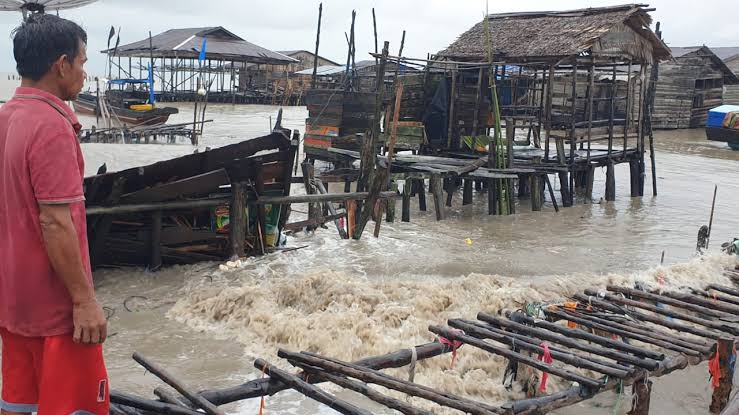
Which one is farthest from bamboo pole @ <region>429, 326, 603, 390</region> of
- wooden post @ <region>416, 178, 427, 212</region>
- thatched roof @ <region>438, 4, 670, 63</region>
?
thatched roof @ <region>438, 4, 670, 63</region>

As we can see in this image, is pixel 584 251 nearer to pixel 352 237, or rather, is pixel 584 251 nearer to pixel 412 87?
pixel 352 237

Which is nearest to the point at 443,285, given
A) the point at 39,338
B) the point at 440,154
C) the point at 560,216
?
the point at 39,338

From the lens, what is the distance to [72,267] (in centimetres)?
240

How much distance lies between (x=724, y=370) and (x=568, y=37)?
34.3 ft

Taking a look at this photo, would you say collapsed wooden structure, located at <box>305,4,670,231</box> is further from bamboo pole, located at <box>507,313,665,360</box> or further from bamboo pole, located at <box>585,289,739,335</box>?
bamboo pole, located at <box>507,313,665,360</box>

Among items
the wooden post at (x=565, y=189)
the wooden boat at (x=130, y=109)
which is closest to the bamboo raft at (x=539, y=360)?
the wooden post at (x=565, y=189)

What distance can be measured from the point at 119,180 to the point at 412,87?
9452 mm

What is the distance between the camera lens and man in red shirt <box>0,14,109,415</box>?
2.34 metres

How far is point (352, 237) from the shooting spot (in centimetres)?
989

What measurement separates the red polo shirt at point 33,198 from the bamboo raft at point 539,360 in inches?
40.3

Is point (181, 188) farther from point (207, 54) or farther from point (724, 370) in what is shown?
point (207, 54)

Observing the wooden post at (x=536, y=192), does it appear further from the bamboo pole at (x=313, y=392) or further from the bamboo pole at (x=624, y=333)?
the bamboo pole at (x=313, y=392)

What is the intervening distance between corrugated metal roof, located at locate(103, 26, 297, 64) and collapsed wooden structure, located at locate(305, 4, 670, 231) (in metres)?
20.6

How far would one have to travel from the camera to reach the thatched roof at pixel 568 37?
1373 centimetres
